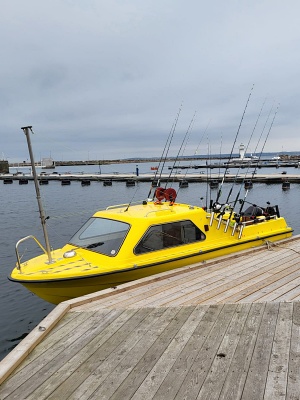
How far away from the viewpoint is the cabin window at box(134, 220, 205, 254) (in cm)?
764

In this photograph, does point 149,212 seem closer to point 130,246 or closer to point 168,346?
point 130,246

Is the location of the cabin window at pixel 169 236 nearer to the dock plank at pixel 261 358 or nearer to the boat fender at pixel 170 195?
the boat fender at pixel 170 195

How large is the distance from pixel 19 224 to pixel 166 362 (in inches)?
867

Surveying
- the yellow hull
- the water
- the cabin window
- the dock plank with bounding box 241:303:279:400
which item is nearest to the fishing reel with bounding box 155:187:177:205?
the yellow hull

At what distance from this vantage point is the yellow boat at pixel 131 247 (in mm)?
6848

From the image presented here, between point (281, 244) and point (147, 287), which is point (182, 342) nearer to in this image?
point (147, 287)

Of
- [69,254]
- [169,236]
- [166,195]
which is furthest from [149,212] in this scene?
[69,254]

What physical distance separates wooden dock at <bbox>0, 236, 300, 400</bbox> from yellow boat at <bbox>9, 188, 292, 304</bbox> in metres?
1.03

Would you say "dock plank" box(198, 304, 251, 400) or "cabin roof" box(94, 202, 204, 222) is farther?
"cabin roof" box(94, 202, 204, 222)

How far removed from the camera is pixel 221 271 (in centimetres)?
710

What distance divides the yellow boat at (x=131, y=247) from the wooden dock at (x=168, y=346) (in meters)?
1.03

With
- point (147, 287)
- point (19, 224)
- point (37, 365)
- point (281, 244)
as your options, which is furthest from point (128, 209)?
point (19, 224)

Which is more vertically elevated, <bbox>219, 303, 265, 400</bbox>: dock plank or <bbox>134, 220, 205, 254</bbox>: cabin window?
<bbox>134, 220, 205, 254</bbox>: cabin window

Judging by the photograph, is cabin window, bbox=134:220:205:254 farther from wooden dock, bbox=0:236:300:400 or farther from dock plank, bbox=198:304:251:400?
dock plank, bbox=198:304:251:400
